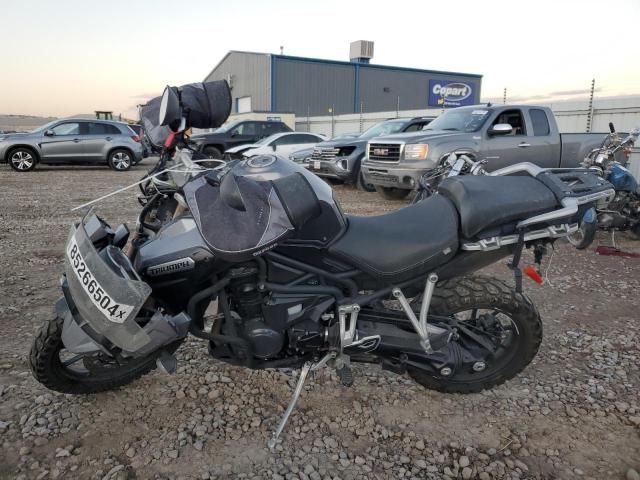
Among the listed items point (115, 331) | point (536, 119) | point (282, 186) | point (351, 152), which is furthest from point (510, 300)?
point (351, 152)

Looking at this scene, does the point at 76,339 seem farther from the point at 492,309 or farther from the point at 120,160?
the point at 120,160

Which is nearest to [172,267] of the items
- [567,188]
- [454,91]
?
[567,188]

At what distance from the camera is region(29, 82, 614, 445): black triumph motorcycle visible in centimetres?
202

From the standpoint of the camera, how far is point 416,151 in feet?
27.1

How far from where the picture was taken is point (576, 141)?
9.11m

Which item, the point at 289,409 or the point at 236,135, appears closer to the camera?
the point at 289,409

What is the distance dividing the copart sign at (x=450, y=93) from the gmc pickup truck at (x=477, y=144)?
30310mm

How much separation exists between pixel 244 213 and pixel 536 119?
853 centimetres

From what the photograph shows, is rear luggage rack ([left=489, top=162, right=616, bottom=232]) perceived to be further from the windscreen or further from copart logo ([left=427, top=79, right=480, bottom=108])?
copart logo ([left=427, top=79, right=480, bottom=108])

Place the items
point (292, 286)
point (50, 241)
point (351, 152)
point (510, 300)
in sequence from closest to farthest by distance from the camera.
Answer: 1. point (292, 286)
2. point (510, 300)
3. point (50, 241)
4. point (351, 152)

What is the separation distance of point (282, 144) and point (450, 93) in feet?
96.9

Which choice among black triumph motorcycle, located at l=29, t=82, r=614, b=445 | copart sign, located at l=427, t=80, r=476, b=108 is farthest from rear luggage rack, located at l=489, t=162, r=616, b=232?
copart sign, located at l=427, t=80, r=476, b=108

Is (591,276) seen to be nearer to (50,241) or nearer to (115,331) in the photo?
(115,331)

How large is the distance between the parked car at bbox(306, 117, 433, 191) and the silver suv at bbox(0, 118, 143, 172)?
594cm
